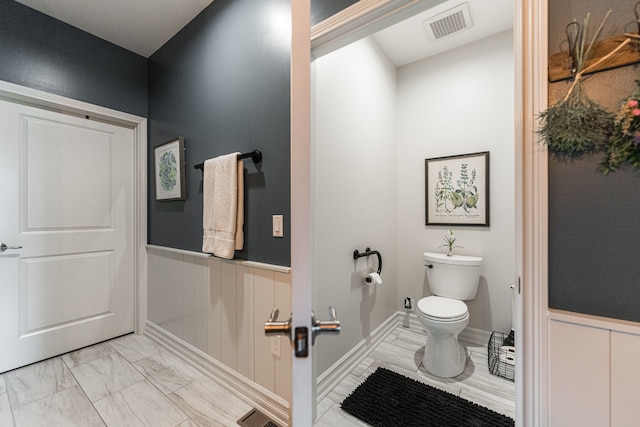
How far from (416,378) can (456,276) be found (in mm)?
850

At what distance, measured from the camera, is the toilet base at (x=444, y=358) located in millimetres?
1758

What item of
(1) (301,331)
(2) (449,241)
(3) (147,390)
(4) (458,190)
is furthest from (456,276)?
(3) (147,390)

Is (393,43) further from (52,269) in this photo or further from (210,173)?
(52,269)

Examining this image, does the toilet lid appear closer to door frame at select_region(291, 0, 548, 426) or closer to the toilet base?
the toilet base

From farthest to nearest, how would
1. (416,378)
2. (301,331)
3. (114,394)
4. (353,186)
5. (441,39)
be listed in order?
(441,39), (353,186), (416,378), (114,394), (301,331)

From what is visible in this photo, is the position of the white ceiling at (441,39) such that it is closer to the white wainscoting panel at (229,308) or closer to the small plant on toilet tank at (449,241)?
the small plant on toilet tank at (449,241)

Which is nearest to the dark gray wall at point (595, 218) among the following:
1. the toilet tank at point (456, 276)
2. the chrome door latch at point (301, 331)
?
the chrome door latch at point (301, 331)

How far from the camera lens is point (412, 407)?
4.84 ft

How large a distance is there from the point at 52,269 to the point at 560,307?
10.1ft

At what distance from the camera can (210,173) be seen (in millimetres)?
1660

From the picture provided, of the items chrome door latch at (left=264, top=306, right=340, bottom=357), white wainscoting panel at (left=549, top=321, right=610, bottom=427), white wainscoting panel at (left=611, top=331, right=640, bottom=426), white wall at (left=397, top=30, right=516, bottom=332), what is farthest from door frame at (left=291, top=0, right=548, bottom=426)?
white wall at (left=397, top=30, right=516, bottom=332)

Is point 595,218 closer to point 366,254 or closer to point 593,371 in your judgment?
point 593,371

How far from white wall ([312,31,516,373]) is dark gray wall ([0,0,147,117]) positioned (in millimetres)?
1906

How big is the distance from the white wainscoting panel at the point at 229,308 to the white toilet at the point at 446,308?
1052 mm
